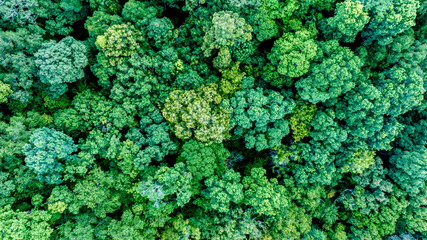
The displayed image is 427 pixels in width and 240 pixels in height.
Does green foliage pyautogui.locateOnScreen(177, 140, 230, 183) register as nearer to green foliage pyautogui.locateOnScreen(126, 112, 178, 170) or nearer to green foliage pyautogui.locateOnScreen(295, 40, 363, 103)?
green foliage pyautogui.locateOnScreen(126, 112, 178, 170)

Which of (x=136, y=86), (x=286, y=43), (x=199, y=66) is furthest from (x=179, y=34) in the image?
(x=286, y=43)

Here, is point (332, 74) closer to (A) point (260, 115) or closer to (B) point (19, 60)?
(A) point (260, 115)

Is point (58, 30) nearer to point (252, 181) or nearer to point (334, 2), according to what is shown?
point (252, 181)

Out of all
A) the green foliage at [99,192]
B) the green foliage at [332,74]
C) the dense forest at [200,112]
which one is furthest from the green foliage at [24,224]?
the green foliage at [332,74]

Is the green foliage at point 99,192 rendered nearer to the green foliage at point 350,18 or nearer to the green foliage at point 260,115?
the green foliage at point 260,115

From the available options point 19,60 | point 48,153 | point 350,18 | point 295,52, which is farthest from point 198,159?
point 350,18

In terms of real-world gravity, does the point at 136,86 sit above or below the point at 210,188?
above
